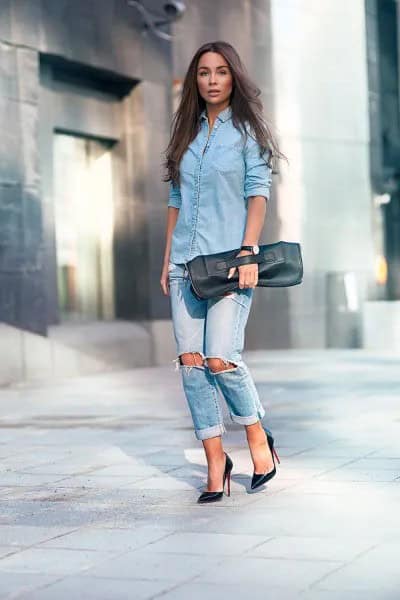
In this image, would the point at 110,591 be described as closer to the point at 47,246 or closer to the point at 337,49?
the point at 47,246

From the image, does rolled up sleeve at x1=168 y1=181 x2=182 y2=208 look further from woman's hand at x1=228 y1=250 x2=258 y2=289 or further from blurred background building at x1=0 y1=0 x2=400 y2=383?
blurred background building at x1=0 y1=0 x2=400 y2=383

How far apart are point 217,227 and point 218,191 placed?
0.53 feet

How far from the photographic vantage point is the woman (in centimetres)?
558

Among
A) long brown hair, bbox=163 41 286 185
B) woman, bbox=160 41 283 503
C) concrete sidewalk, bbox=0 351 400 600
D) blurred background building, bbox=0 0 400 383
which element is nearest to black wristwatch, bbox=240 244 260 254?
woman, bbox=160 41 283 503

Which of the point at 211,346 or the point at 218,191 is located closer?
the point at 211,346

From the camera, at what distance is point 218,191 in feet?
18.5

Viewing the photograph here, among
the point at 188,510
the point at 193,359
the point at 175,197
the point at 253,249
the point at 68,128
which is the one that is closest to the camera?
the point at 188,510

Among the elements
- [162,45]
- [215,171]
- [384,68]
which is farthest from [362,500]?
[384,68]

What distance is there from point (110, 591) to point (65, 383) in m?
10.3

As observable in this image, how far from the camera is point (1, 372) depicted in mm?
14016

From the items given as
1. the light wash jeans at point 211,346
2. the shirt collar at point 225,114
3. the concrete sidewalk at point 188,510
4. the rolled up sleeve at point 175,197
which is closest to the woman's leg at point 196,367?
the light wash jeans at point 211,346

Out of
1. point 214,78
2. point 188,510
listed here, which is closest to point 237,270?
point 214,78

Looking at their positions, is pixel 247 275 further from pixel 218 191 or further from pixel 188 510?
pixel 188 510

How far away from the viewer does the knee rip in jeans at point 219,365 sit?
18.1ft
